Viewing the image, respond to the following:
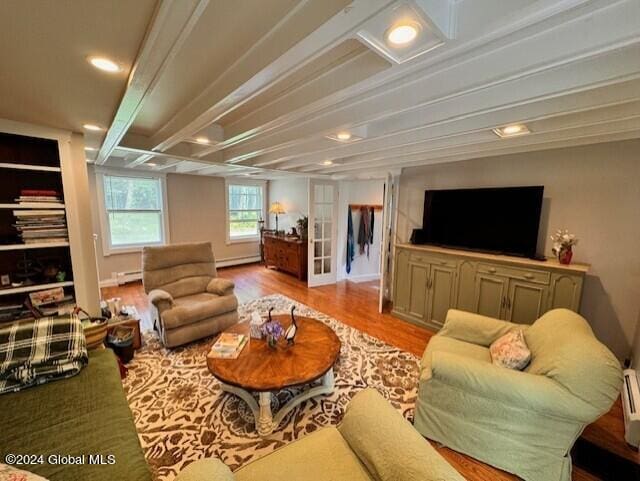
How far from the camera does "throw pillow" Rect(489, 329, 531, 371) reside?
5.59 feet

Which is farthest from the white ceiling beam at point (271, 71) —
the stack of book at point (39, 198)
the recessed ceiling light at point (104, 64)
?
the stack of book at point (39, 198)

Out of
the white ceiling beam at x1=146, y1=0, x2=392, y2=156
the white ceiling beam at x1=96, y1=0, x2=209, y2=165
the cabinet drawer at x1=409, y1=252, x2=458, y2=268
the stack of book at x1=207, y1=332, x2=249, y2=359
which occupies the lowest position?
the stack of book at x1=207, y1=332, x2=249, y2=359

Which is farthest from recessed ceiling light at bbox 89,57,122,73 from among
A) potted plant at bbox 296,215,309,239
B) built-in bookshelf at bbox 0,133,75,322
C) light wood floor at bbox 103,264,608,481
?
potted plant at bbox 296,215,309,239

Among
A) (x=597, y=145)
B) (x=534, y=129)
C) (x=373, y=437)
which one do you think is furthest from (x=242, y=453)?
(x=597, y=145)

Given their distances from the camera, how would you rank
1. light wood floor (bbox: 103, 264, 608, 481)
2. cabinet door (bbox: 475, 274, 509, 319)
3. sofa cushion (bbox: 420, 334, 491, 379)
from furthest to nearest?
1. cabinet door (bbox: 475, 274, 509, 319)
2. sofa cushion (bbox: 420, 334, 491, 379)
3. light wood floor (bbox: 103, 264, 608, 481)

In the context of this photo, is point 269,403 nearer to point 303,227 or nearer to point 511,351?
point 511,351

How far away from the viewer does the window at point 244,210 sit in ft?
20.6

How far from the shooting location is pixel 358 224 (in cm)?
555

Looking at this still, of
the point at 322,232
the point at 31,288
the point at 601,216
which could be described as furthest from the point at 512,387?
the point at 322,232

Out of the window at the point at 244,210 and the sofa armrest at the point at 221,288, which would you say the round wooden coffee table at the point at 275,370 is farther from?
the window at the point at 244,210

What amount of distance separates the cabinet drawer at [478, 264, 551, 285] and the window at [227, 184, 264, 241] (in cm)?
525

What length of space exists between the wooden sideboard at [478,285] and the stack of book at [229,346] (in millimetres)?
2310

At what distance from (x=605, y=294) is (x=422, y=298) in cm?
171

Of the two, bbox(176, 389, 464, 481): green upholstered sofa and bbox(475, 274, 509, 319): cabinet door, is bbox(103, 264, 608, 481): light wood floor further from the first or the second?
bbox(176, 389, 464, 481): green upholstered sofa
